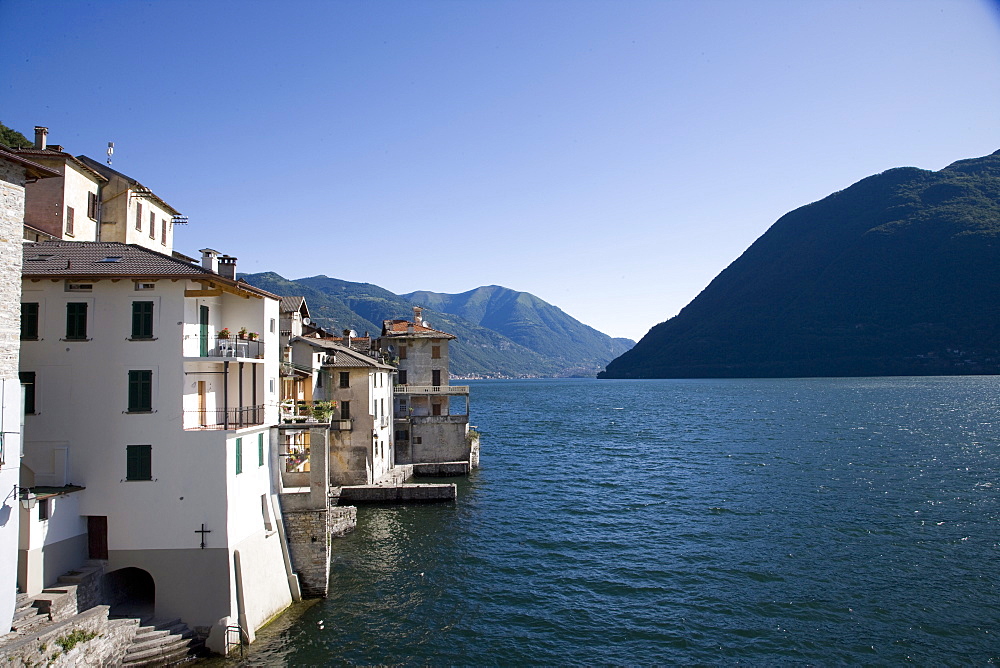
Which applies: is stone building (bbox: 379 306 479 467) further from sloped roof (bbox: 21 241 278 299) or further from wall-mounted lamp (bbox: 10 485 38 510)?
wall-mounted lamp (bbox: 10 485 38 510)

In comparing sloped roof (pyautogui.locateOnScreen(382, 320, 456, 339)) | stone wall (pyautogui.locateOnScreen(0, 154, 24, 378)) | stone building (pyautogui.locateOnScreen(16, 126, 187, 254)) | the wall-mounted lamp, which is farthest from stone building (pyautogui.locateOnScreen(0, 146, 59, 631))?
sloped roof (pyautogui.locateOnScreen(382, 320, 456, 339))

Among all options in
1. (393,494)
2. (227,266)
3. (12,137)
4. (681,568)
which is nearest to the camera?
(227,266)

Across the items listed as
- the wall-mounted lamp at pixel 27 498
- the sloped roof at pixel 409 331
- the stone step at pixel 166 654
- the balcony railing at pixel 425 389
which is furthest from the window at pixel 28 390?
the sloped roof at pixel 409 331

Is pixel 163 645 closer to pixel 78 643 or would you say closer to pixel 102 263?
pixel 78 643

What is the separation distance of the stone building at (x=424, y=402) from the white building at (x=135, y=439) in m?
35.2

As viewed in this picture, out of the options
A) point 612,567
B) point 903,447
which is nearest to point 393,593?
point 612,567

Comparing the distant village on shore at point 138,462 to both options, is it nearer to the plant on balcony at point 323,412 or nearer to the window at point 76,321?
the window at point 76,321

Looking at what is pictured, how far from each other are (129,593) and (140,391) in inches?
290

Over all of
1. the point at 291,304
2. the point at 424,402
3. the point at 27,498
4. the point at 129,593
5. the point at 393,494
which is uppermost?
the point at 291,304

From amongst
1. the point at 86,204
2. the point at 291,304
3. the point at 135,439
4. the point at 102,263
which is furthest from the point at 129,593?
the point at 291,304

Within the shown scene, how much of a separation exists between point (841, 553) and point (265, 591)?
28455 mm

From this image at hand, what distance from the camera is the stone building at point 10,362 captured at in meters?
16.8

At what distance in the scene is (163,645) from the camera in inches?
767

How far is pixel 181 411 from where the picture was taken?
21188 millimetres
